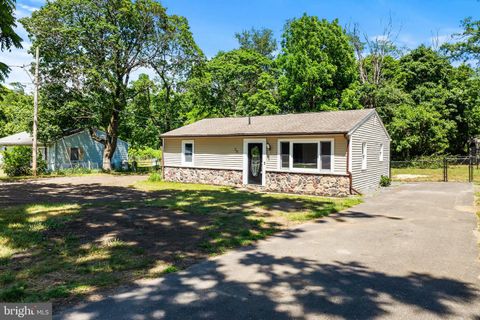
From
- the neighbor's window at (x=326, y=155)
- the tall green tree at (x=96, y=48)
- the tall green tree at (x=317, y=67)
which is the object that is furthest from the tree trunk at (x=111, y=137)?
the neighbor's window at (x=326, y=155)

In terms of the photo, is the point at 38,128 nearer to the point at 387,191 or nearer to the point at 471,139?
the point at 387,191

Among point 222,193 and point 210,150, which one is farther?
point 210,150

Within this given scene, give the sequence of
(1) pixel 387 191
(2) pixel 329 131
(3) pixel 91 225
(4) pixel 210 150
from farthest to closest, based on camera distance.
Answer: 1. (4) pixel 210 150
2. (1) pixel 387 191
3. (2) pixel 329 131
4. (3) pixel 91 225

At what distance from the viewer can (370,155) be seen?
15422mm

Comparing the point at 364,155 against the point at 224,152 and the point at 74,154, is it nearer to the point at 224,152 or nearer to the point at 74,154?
the point at 224,152

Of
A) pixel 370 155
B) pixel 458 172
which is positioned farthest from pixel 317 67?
pixel 370 155

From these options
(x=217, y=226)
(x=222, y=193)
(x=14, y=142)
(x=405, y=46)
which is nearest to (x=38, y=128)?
(x=14, y=142)

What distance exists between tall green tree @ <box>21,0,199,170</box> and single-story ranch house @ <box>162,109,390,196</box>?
9063 millimetres

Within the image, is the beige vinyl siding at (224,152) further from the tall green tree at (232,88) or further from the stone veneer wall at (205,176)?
the tall green tree at (232,88)

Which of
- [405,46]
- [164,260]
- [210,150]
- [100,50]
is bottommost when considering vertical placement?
[164,260]

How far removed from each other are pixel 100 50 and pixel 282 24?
19553 millimetres

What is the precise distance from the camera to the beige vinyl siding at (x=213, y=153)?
55.0ft

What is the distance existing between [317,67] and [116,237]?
24.8 meters

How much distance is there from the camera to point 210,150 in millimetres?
17859
